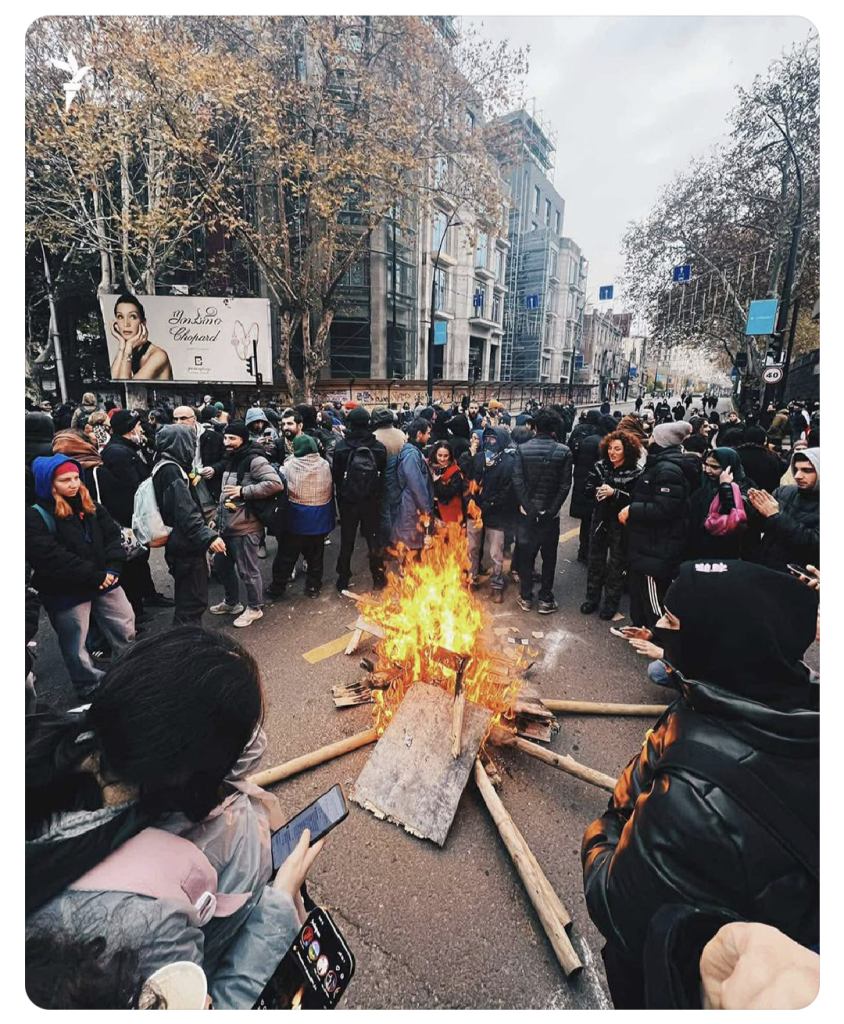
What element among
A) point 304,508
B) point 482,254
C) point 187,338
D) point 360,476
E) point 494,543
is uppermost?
point 482,254

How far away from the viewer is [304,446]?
515 cm

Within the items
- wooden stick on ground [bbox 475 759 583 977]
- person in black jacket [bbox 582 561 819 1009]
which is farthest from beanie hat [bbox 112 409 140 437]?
person in black jacket [bbox 582 561 819 1009]

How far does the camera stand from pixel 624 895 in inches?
46.8

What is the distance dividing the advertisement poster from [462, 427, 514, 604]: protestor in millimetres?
15563

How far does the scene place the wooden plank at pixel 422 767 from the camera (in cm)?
266

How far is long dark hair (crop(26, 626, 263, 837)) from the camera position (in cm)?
104

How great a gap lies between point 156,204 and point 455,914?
18.6m

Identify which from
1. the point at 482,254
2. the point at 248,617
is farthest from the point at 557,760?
the point at 482,254

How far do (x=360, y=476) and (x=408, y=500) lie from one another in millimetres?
645

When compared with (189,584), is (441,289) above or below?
above

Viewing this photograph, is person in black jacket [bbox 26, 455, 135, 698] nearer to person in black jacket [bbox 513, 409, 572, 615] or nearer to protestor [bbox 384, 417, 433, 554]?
protestor [bbox 384, 417, 433, 554]

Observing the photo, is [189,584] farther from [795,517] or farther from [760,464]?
[760,464]
